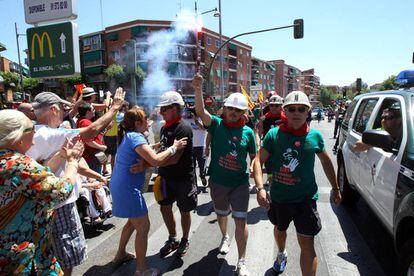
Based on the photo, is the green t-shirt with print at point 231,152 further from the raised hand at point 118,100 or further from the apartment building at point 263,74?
the apartment building at point 263,74

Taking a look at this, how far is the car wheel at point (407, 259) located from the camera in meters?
2.28

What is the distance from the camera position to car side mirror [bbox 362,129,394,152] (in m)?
2.76

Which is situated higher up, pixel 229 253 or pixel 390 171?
pixel 390 171

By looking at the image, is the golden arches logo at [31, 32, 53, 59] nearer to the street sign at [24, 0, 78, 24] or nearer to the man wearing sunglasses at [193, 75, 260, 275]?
the street sign at [24, 0, 78, 24]

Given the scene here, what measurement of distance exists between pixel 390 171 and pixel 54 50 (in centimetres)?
616

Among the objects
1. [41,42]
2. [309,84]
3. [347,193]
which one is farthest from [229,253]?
[309,84]

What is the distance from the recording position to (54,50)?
6.27 metres

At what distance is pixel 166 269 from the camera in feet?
11.4

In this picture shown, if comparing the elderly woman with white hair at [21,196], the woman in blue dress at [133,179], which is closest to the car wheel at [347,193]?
the woman in blue dress at [133,179]

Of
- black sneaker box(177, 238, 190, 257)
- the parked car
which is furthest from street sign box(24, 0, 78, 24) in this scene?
the parked car

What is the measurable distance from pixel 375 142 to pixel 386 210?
0.71 metres

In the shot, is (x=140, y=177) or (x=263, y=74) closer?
(x=140, y=177)

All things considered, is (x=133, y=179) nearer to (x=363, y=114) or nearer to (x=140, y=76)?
(x=363, y=114)

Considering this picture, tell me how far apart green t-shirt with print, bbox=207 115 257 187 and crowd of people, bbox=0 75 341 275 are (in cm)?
1
